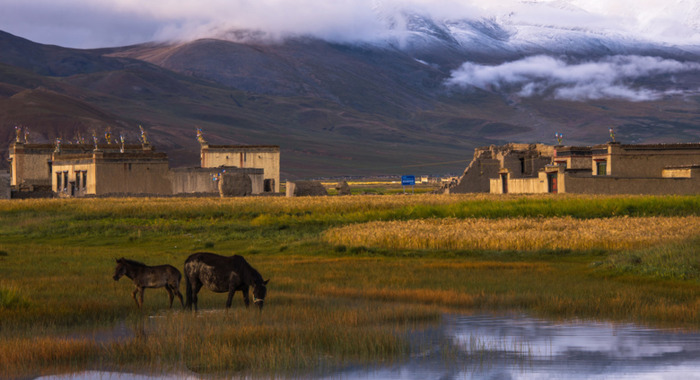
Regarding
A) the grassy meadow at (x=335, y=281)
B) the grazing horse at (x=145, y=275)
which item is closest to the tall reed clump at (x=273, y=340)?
the grassy meadow at (x=335, y=281)

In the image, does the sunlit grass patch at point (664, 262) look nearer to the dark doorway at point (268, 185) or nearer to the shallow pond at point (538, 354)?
the shallow pond at point (538, 354)

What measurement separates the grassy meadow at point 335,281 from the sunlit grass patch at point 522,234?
9 centimetres

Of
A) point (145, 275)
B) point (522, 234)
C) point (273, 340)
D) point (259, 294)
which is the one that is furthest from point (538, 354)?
point (522, 234)

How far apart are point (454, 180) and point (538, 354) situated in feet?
244

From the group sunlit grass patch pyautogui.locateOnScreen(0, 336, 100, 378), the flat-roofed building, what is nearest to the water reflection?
sunlit grass patch pyautogui.locateOnScreen(0, 336, 100, 378)

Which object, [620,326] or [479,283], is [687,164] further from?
[620,326]

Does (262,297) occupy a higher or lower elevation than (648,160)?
lower

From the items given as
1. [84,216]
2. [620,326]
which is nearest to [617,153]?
[84,216]

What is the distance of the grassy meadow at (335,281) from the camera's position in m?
16.4

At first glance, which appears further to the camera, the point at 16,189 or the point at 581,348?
the point at 16,189

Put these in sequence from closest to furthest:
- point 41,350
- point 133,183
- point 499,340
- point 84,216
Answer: point 41,350, point 499,340, point 84,216, point 133,183

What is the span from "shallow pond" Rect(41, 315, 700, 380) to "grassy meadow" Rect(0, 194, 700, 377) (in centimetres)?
62

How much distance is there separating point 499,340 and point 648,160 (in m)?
59.6

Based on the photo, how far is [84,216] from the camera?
56.2 m
